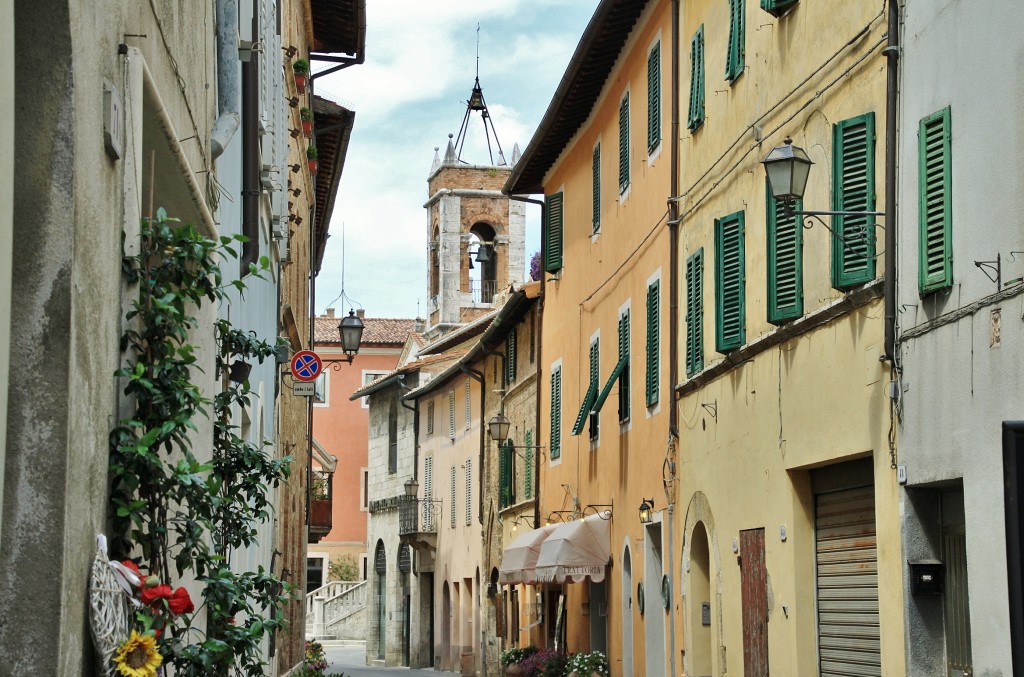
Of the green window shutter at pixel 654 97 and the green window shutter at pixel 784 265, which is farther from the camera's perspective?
the green window shutter at pixel 654 97

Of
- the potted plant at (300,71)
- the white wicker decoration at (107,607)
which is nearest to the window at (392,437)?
the potted plant at (300,71)

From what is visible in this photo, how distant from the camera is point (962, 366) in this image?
31.1 feet

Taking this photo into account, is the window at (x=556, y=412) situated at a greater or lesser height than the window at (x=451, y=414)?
lesser

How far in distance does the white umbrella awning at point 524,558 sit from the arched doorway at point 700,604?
6.33m

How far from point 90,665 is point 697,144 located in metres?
12.7

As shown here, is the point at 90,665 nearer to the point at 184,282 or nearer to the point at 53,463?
the point at 53,463

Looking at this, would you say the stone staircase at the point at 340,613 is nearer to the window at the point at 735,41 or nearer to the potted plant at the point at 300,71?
the potted plant at the point at 300,71

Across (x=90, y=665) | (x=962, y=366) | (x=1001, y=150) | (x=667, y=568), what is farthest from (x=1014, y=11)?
(x=667, y=568)

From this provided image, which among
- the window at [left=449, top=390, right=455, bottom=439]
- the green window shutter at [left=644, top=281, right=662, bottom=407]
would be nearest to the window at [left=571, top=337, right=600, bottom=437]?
the green window shutter at [left=644, top=281, right=662, bottom=407]

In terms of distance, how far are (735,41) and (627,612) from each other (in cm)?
840

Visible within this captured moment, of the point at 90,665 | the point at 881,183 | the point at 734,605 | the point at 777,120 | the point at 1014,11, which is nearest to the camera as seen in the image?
the point at 90,665

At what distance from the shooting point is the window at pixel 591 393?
70.9 ft

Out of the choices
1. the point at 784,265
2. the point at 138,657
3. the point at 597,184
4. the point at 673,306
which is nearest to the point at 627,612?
the point at 673,306

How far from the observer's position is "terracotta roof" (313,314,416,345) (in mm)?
77463
